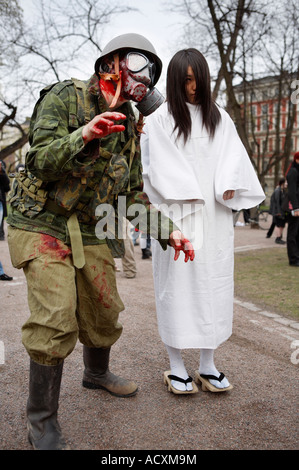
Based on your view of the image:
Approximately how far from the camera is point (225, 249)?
9.46 ft

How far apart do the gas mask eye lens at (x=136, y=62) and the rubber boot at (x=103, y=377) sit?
1.74 m

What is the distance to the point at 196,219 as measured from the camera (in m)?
2.82

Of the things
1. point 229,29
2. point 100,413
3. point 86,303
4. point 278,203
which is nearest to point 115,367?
point 100,413

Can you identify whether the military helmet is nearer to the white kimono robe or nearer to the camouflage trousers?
the white kimono robe

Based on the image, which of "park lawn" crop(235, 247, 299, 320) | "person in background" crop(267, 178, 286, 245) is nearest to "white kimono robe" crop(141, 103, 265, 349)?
"park lawn" crop(235, 247, 299, 320)

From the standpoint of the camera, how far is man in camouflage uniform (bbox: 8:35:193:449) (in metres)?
2.13

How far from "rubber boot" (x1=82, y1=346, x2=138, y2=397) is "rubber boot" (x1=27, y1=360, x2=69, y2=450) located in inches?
24.8

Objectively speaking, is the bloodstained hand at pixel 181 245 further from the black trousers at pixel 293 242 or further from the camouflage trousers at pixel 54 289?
the black trousers at pixel 293 242

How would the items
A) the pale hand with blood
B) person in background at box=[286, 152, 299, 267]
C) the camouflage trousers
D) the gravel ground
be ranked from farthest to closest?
1. person in background at box=[286, 152, 299, 267]
2. the gravel ground
3. the camouflage trousers
4. the pale hand with blood

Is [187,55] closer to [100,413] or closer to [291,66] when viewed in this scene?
[100,413]

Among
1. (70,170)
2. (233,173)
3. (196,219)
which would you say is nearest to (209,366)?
(196,219)

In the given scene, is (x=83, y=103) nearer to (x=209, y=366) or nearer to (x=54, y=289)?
(x=54, y=289)

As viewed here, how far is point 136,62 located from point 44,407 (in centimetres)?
183
